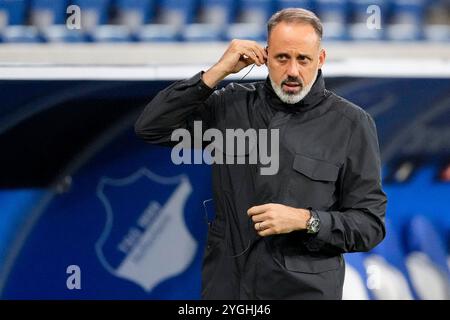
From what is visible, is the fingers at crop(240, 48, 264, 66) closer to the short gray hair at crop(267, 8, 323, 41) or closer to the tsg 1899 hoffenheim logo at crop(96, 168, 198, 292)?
the short gray hair at crop(267, 8, 323, 41)

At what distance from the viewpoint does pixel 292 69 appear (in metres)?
1.58

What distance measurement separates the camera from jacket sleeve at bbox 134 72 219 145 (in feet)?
5.30

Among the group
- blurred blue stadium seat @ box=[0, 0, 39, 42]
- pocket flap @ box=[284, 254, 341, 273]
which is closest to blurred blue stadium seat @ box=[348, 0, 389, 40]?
blurred blue stadium seat @ box=[0, 0, 39, 42]

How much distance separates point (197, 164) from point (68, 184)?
0.40 m

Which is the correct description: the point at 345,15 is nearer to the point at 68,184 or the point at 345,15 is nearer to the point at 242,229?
the point at 68,184

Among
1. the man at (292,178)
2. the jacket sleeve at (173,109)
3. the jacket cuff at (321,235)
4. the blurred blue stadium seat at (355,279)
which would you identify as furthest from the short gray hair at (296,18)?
the blurred blue stadium seat at (355,279)

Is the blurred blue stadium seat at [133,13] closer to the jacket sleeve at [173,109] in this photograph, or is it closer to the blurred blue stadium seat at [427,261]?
the blurred blue stadium seat at [427,261]

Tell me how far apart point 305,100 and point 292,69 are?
0.20 ft

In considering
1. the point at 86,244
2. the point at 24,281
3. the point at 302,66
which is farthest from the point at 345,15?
the point at 302,66

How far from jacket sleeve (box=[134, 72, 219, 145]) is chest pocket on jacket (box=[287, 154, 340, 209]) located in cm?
20

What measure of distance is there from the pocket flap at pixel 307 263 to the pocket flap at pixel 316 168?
0.44 ft

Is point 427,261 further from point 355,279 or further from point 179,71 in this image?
point 179,71

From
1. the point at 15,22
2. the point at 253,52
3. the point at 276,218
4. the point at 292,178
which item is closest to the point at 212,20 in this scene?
the point at 15,22

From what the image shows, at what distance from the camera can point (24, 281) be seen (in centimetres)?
282
